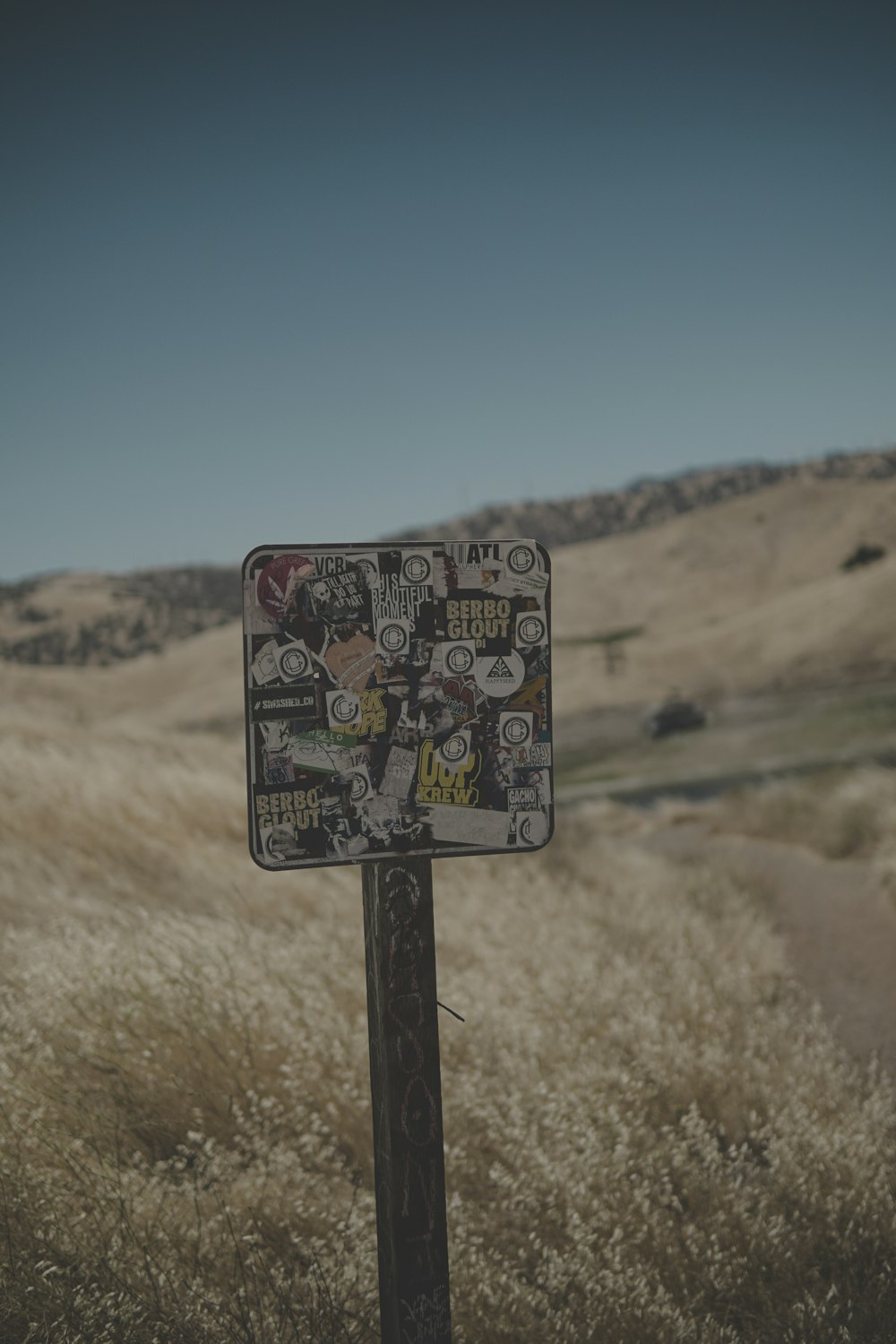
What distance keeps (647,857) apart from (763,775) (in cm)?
1030

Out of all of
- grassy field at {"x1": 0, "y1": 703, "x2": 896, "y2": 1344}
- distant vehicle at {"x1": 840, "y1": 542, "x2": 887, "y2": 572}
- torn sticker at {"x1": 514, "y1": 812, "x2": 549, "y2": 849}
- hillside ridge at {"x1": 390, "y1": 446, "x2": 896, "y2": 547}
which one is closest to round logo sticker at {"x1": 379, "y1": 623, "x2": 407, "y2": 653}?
torn sticker at {"x1": 514, "y1": 812, "x2": 549, "y2": 849}

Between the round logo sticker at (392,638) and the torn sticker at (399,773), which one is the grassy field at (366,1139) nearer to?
the torn sticker at (399,773)

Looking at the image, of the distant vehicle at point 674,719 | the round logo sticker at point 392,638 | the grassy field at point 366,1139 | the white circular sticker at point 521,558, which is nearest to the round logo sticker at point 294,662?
the round logo sticker at point 392,638

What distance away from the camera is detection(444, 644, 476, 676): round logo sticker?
221 centimetres

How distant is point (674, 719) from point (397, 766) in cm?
3100

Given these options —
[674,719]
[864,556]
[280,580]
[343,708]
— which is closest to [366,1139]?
[343,708]

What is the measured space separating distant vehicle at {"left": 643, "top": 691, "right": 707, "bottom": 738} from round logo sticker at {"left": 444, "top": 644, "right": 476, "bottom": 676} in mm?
30205

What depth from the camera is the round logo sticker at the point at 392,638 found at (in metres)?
2.17

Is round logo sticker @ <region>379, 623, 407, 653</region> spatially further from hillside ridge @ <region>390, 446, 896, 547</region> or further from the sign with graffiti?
hillside ridge @ <region>390, 446, 896, 547</region>

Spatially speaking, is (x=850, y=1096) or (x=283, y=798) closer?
(x=283, y=798)

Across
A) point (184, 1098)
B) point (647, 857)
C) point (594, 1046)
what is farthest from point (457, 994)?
point (647, 857)

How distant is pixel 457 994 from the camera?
4.45 m

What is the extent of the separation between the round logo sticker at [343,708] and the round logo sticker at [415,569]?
29 cm

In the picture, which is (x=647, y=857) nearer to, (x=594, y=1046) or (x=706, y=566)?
(x=594, y=1046)
